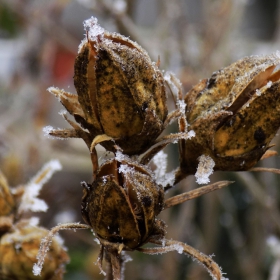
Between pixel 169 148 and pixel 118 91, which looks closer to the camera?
pixel 118 91

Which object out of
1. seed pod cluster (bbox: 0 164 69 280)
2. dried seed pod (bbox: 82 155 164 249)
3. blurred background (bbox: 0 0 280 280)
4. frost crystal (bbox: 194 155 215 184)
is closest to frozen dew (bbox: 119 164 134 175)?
dried seed pod (bbox: 82 155 164 249)

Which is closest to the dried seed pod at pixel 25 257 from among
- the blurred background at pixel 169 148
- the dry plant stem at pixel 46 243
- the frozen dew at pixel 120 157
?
the dry plant stem at pixel 46 243

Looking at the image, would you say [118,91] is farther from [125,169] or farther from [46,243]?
[46,243]

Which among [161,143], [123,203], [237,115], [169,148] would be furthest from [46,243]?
[169,148]

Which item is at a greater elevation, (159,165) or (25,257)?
(159,165)

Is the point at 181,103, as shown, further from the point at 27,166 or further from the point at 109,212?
the point at 27,166

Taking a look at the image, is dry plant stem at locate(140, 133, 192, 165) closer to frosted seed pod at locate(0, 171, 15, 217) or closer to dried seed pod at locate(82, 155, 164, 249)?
dried seed pod at locate(82, 155, 164, 249)

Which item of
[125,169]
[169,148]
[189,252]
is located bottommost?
[189,252]

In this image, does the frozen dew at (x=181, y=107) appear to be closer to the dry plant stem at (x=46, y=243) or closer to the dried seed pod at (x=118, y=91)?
the dried seed pod at (x=118, y=91)
